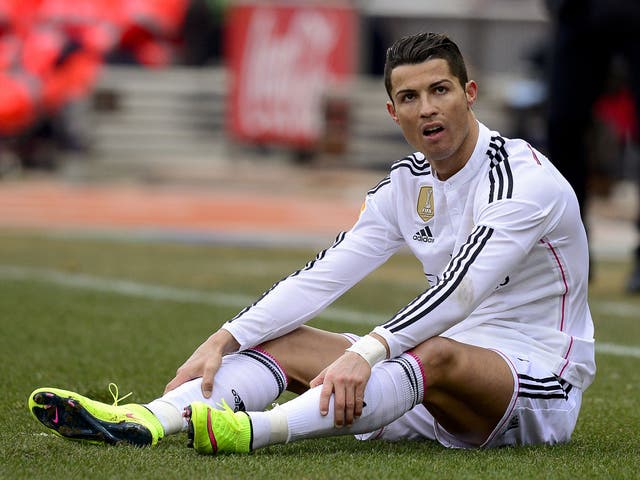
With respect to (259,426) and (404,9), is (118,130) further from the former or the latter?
(259,426)

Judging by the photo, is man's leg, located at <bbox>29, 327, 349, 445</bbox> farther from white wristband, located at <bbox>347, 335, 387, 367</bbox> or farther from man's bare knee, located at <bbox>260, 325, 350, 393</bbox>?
white wristband, located at <bbox>347, 335, 387, 367</bbox>

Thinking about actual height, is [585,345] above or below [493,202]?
below

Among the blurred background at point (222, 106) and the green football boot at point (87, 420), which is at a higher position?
the green football boot at point (87, 420)

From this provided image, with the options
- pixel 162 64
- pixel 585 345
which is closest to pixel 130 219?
pixel 162 64

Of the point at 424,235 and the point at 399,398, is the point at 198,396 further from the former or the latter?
the point at 424,235

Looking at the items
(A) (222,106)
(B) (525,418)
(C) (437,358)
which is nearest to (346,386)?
(C) (437,358)

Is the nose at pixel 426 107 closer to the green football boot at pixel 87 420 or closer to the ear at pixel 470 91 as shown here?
the ear at pixel 470 91

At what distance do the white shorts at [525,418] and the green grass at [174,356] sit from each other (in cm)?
6

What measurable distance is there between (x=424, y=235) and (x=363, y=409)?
27.0 inches

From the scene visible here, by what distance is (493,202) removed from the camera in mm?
3910

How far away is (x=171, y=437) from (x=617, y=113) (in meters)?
13.1

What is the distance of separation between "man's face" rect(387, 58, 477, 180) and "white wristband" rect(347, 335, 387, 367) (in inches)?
23.1

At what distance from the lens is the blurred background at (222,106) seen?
→ 1683cm

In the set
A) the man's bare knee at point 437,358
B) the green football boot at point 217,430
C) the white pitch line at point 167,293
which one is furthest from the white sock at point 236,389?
the white pitch line at point 167,293
